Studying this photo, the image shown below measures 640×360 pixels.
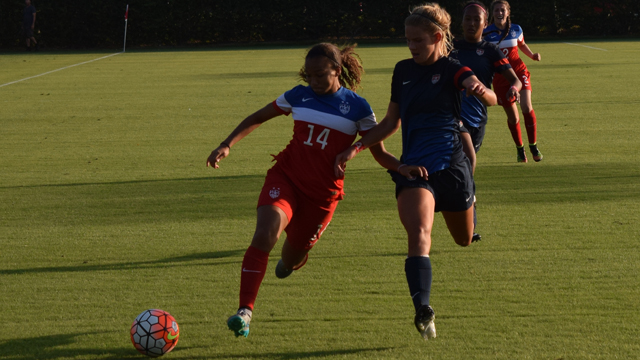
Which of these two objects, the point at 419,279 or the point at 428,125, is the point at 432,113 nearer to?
the point at 428,125

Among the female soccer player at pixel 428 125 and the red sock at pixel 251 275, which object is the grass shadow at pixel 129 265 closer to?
the red sock at pixel 251 275

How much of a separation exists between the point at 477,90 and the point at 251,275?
164 centimetres

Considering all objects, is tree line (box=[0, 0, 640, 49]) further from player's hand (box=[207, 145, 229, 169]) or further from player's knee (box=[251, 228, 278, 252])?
player's knee (box=[251, 228, 278, 252])

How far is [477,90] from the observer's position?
4.28m

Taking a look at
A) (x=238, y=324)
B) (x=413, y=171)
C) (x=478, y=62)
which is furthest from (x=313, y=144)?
(x=478, y=62)

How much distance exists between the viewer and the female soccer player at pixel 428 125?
446cm

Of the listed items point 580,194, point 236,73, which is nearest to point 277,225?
point 580,194

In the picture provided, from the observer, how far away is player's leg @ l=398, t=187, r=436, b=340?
3.88 m

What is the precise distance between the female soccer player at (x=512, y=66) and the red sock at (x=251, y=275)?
5367mm

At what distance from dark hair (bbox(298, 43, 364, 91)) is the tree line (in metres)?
35.7

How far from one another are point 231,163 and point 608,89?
10963mm

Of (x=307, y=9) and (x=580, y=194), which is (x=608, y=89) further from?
(x=307, y=9)

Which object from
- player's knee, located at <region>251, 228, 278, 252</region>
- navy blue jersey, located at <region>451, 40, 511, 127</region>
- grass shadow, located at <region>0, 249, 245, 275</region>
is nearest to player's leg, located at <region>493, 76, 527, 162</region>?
navy blue jersey, located at <region>451, 40, 511, 127</region>

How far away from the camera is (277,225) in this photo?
14.5 feet
